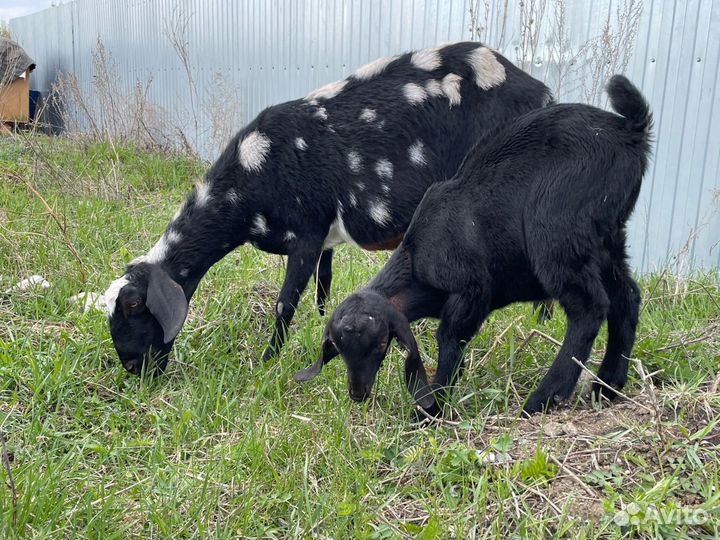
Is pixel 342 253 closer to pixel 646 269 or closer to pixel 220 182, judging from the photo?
pixel 220 182

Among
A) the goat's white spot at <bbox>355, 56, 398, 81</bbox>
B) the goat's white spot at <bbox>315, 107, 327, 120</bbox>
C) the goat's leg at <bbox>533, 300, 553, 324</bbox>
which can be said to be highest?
the goat's white spot at <bbox>355, 56, 398, 81</bbox>

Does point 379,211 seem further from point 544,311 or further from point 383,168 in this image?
point 544,311

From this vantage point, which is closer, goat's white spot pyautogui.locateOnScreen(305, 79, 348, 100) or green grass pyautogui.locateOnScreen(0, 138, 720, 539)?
green grass pyautogui.locateOnScreen(0, 138, 720, 539)

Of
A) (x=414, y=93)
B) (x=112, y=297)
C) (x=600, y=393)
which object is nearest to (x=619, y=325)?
(x=600, y=393)

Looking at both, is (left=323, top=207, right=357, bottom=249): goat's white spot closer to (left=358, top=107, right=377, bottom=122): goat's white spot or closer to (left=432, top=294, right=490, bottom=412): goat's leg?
(left=358, top=107, right=377, bottom=122): goat's white spot

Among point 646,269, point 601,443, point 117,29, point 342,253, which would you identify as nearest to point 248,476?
point 601,443

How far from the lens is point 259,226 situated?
13.1ft

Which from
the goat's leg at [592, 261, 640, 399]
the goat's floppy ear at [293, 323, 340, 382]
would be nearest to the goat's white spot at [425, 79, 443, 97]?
the goat's leg at [592, 261, 640, 399]

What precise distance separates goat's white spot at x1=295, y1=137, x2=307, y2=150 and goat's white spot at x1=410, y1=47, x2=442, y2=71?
0.79m

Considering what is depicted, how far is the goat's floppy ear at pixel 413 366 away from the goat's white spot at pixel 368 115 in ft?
4.90

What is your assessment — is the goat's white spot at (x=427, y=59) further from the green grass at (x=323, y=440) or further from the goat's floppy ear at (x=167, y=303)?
the goat's floppy ear at (x=167, y=303)

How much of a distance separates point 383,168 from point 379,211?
9.5 inches

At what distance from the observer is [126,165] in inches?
312

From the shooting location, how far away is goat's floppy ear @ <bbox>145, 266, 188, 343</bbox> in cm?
346
